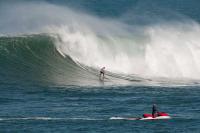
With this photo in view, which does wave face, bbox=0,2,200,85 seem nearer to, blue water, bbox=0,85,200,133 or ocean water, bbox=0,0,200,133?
ocean water, bbox=0,0,200,133

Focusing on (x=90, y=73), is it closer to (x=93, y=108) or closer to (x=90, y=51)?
(x=90, y=51)

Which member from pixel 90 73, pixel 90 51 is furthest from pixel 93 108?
pixel 90 51

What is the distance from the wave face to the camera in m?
60.0

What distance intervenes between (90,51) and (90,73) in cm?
460

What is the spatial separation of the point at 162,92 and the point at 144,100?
3.25 m

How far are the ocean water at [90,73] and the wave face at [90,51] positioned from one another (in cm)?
7

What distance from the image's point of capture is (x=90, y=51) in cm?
6569

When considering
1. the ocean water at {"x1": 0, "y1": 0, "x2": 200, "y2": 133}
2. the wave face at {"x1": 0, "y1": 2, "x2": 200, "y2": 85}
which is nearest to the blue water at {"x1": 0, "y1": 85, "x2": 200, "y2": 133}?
the ocean water at {"x1": 0, "y1": 0, "x2": 200, "y2": 133}

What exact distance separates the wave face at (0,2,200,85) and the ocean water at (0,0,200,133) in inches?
2.7

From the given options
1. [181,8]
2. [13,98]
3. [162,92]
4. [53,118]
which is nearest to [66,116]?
[53,118]

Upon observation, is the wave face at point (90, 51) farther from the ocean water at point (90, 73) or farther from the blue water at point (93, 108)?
the blue water at point (93, 108)

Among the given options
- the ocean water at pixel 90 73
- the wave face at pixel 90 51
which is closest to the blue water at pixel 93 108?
the ocean water at pixel 90 73

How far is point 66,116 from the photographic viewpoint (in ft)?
153

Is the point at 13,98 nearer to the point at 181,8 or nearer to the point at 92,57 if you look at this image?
the point at 92,57
